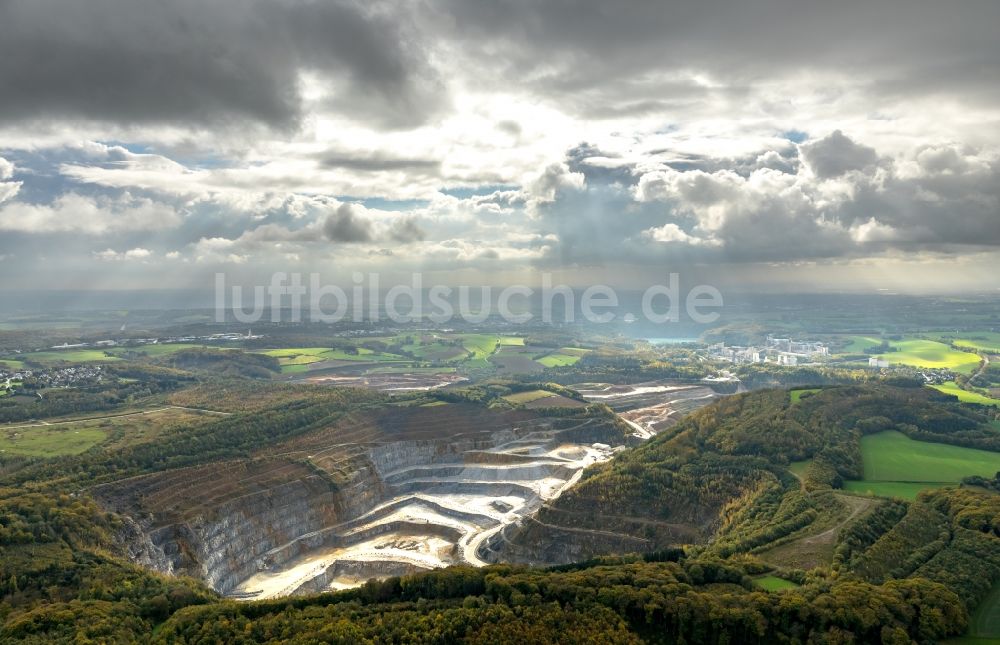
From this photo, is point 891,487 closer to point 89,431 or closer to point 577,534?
point 577,534

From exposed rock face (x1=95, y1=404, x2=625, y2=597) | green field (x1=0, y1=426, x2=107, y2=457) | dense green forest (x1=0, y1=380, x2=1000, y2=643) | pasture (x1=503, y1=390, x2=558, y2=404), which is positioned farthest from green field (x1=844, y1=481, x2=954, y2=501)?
green field (x1=0, y1=426, x2=107, y2=457)

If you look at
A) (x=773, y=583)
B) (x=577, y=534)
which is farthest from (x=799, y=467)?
(x=773, y=583)

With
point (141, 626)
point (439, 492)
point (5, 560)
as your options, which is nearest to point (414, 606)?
point (141, 626)

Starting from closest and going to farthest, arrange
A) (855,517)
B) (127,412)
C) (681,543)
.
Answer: (855,517)
(681,543)
(127,412)

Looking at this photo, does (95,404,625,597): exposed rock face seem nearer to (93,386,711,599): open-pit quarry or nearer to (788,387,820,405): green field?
(93,386,711,599): open-pit quarry

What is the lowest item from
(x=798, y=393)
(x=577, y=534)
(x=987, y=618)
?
(x=577, y=534)

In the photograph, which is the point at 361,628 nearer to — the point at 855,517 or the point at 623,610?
the point at 623,610
